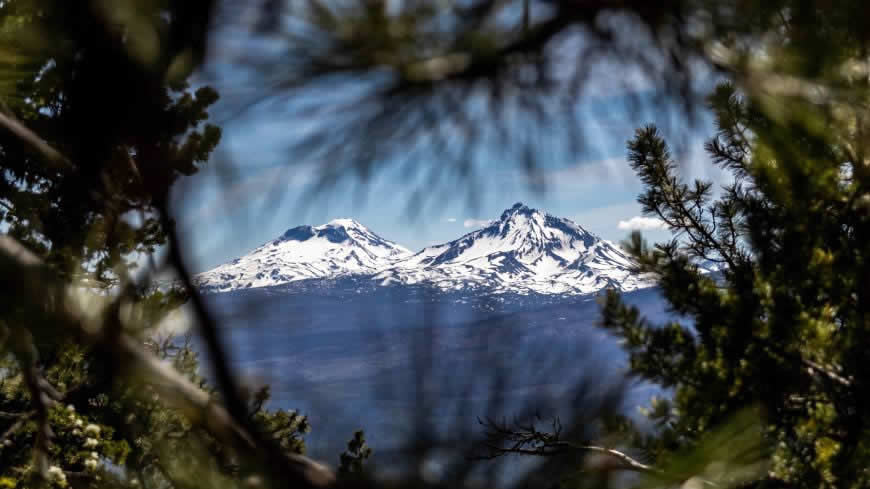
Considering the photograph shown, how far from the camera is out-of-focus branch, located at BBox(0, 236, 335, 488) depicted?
1.04 metres

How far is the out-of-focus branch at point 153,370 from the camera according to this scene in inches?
40.8

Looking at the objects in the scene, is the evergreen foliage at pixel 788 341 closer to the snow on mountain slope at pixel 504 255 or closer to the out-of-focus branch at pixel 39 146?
the snow on mountain slope at pixel 504 255

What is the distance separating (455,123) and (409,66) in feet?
1.16

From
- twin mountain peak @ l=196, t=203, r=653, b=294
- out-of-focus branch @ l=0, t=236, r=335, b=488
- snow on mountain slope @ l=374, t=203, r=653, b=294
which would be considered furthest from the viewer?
snow on mountain slope @ l=374, t=203, r=653, b=294

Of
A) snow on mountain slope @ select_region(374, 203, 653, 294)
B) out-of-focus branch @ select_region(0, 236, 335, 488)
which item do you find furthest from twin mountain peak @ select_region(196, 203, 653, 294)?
out-of-focus branch @ select_region(0, 236, 335, 488)

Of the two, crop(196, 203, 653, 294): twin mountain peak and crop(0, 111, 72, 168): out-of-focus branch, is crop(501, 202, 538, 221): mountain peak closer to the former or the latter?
crop(196, 203, 653, 294): twin mountain peak

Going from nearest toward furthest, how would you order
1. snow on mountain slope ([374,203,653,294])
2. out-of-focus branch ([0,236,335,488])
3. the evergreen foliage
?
out-of-focus branch ([0,236,335,488]) → snow on mountain slope ([374,203,653,294]) → the evergreen foliage

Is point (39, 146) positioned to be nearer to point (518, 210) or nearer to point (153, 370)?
point (153, 370)

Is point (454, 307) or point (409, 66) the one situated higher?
point (409, 66)

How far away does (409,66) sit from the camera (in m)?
1.40

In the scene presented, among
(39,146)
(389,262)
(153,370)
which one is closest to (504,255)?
(389,262)

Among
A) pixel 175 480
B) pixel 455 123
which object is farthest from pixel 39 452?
pixel 455 123

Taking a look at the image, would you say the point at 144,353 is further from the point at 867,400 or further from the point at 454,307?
the point at 867,400

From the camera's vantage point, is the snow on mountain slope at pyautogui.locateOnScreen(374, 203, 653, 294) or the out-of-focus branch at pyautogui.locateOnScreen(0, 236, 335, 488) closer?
the out-of-focus branch at pyautogui.locateOnScreen(0, 236, 335, 488)
